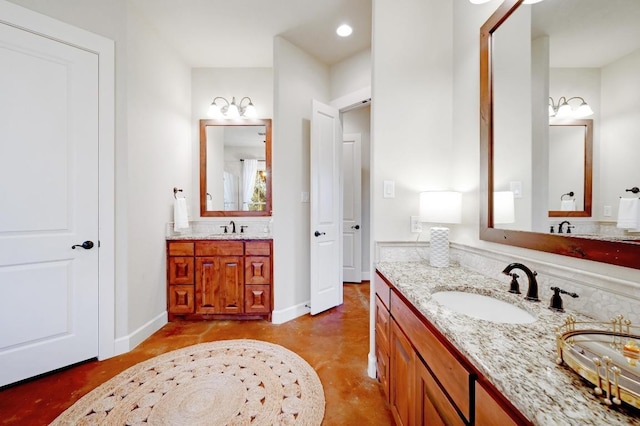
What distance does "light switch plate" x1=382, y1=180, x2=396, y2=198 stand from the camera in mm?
1766

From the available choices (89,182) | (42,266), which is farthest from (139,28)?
(42,266)

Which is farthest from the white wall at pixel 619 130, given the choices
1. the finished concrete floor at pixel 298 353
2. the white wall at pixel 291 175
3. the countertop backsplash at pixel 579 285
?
the white wall at pixel 291 175

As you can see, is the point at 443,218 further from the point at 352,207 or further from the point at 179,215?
the point at 179,215

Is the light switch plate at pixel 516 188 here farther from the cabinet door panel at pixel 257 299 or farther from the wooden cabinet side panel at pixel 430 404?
the cabinet door panel at pixel 257 299

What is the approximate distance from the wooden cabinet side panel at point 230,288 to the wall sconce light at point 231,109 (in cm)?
175

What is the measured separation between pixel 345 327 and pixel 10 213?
2.74m

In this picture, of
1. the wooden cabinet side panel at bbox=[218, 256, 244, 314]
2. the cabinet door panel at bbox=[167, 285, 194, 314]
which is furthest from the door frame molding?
the wooden cabinet side panel at bbox=[218, 256, 244, 314]

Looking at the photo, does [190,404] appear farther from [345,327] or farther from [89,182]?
[89,182]

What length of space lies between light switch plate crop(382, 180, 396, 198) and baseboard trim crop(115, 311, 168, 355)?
241 centimetres

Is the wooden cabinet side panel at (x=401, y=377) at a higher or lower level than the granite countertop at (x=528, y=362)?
lower

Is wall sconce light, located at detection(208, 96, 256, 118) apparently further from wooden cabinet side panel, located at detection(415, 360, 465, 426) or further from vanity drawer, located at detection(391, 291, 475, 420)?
wooden cabinet side panel, located at detection(415, 360, 465, 426)

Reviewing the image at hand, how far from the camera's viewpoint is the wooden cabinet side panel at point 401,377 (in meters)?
1.02

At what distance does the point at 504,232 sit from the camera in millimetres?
1258

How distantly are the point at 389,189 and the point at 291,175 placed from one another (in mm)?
1261
